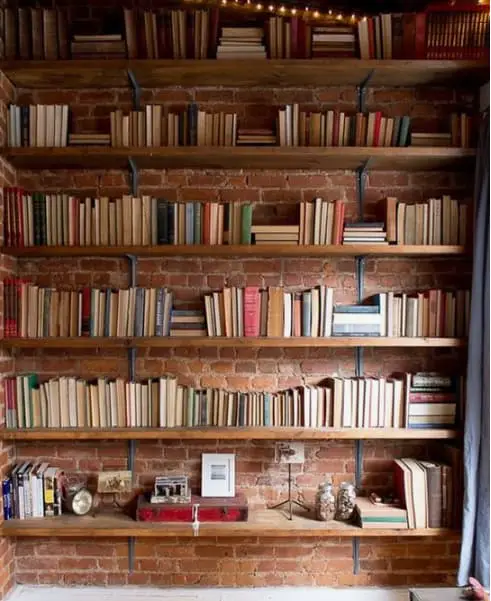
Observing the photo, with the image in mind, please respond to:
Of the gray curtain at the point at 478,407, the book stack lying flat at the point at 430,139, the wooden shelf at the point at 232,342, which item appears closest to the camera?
the gray curtain at the point at 478,407

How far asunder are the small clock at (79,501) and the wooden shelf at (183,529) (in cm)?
7

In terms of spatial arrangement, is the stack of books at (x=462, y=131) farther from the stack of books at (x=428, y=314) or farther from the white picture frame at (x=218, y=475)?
the white picture frame at (x=218, y=475)

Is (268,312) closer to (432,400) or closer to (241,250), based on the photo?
(241,250)

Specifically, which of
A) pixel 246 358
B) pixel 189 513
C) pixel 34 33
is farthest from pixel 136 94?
pixel 189 513

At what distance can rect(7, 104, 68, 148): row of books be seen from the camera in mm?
2754

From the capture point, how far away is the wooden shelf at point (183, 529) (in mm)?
2664

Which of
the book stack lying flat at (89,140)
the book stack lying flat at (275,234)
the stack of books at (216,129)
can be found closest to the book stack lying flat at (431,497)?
the book stack lying flat at (275,234)

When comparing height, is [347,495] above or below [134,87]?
below

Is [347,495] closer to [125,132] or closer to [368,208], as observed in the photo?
[368,208]

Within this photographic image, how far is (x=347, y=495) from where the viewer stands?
9.12 feet

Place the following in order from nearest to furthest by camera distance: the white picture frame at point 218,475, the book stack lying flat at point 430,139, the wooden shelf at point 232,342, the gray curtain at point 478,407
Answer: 1. the gray curtain at point 478,407
2. the wooden shelf at point 232,342
3. the book stack lying flat at point 430,139
4. the white picture frame at point 218,475

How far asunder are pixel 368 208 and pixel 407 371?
0.86 metres

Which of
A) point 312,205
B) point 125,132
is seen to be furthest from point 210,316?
point 125,132

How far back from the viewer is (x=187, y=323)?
9.12 ft
